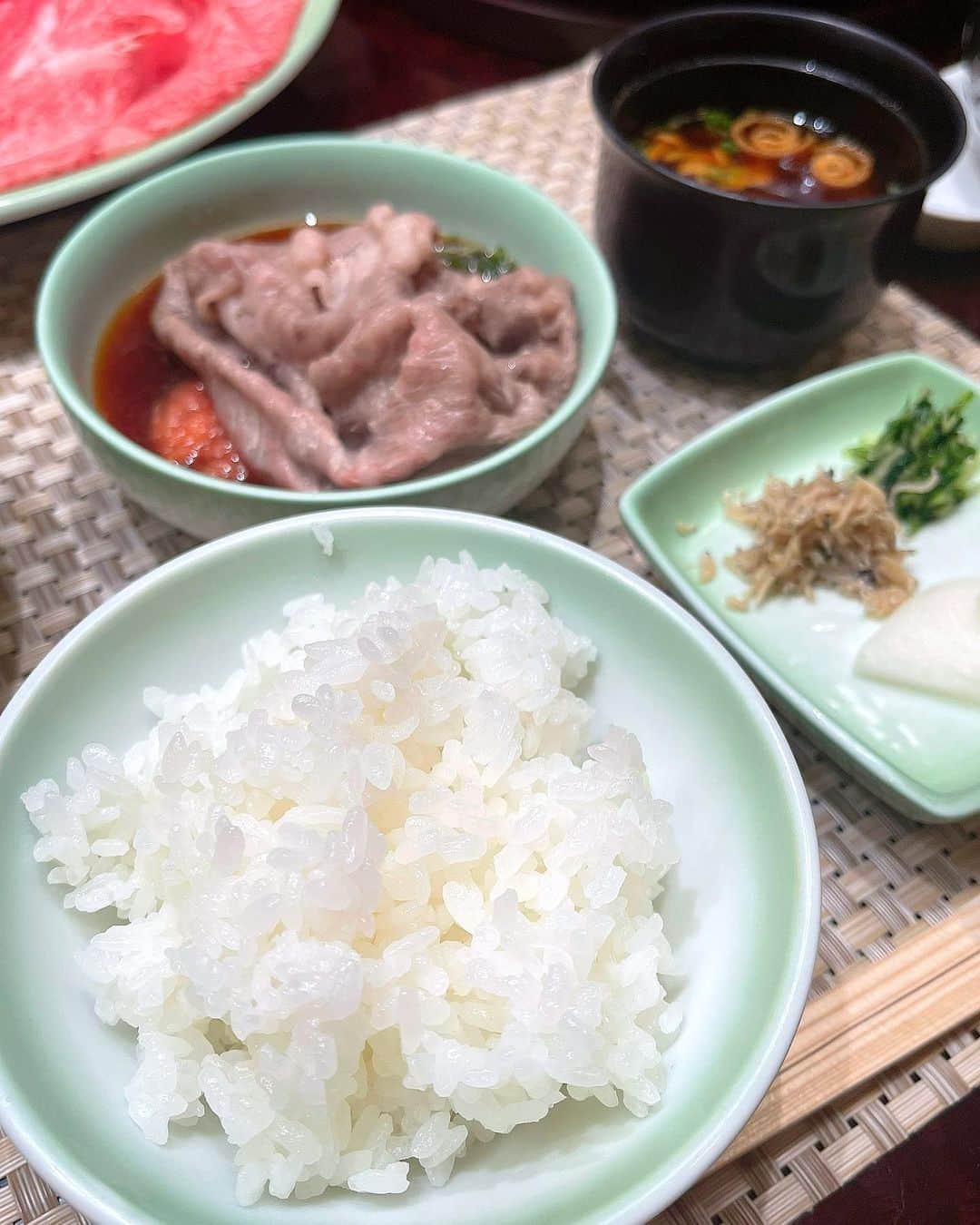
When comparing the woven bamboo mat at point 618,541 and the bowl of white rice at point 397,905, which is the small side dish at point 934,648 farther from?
the bowl of white rice at point 397,905

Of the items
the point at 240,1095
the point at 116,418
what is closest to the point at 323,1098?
the point at 240,1095

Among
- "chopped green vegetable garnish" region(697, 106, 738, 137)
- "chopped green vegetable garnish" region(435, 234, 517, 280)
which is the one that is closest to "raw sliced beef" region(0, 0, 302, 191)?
"chopped green vegetable garnish" region(435, 234, 517, 280)

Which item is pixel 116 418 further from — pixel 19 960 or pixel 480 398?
pixel 19 960

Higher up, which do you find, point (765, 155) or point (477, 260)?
point (765, 155)

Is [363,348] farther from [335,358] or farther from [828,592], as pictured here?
[828,592]

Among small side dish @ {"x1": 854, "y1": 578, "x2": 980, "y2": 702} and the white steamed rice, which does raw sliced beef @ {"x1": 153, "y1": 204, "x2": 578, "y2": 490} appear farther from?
small side dish @ {"x1": 854, "y1": 578, "x2": 980, "y2": 702}

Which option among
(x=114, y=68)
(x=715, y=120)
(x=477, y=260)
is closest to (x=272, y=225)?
(x=477, y=260)
